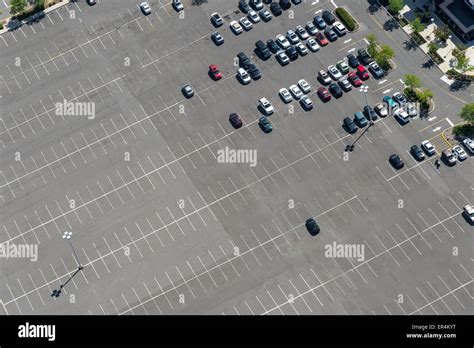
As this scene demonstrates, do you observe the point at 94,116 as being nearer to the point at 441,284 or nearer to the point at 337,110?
the point at 337,110

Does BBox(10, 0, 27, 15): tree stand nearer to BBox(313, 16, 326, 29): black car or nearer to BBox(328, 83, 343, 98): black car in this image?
BBox(313, 16, 326, 29): black car

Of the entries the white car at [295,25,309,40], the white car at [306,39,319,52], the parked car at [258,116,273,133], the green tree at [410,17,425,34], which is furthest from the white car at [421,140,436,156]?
the white car at [295,25,309,40]

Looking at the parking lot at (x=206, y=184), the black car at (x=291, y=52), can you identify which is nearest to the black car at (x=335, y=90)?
the parking lot at (x=206, y=184)

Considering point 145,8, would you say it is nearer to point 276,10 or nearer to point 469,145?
point 276,10

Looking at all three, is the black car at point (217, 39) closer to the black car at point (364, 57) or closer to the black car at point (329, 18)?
the black car at point (329, 18)

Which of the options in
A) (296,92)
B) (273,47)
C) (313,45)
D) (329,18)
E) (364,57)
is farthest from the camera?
(329,18)

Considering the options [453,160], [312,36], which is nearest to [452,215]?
[453,160]

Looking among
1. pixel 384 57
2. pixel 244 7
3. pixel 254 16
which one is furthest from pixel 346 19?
pixel 244 7
